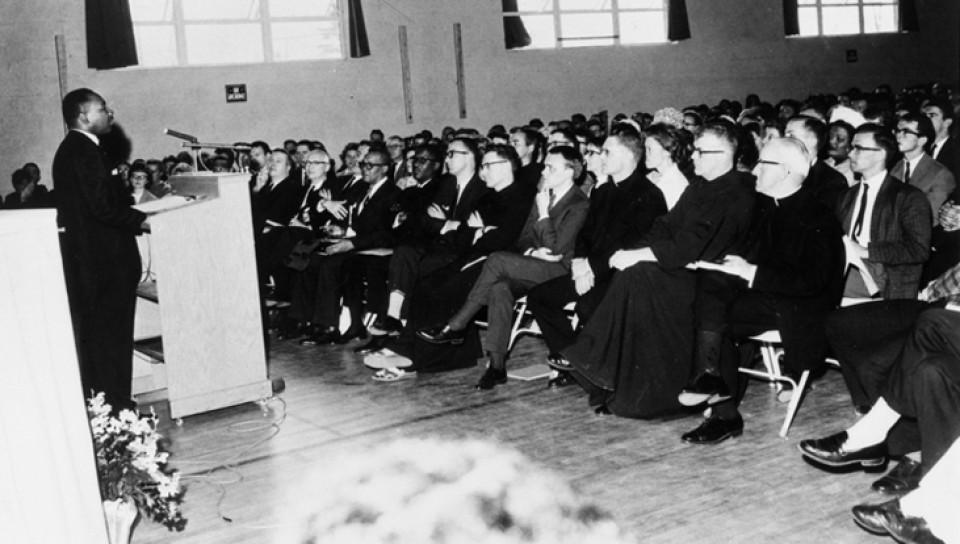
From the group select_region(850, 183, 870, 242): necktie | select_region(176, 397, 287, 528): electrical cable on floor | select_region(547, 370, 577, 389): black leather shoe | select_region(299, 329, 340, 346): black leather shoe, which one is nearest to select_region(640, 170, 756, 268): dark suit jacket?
select_region(850, 183, 870, 242): necktie

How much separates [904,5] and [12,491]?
1635 centimetres

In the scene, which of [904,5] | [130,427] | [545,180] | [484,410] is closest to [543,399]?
[484,410]

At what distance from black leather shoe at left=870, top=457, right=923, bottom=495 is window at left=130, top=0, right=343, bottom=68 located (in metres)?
9.71

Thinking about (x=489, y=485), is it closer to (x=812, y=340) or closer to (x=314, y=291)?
(x=812, y=340)

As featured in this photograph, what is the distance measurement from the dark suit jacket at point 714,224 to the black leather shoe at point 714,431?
67cm

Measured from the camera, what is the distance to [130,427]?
2822 mm

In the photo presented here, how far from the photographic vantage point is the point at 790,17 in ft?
48.8

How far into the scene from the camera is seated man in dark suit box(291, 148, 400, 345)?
6215 mm

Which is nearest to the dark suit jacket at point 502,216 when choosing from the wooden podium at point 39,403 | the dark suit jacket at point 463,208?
the dark suit jacket at point 463,208

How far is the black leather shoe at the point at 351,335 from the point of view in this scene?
20.5 feet

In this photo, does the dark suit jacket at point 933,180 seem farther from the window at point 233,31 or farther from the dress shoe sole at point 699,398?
the window at point 233,31

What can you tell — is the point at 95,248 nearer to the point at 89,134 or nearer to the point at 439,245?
the point at 89,134

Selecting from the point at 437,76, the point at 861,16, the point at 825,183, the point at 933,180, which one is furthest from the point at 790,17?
the point at 825,183

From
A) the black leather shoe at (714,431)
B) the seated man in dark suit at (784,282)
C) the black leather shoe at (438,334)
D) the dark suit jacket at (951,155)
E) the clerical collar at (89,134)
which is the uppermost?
the clerical collar at (89,134)
